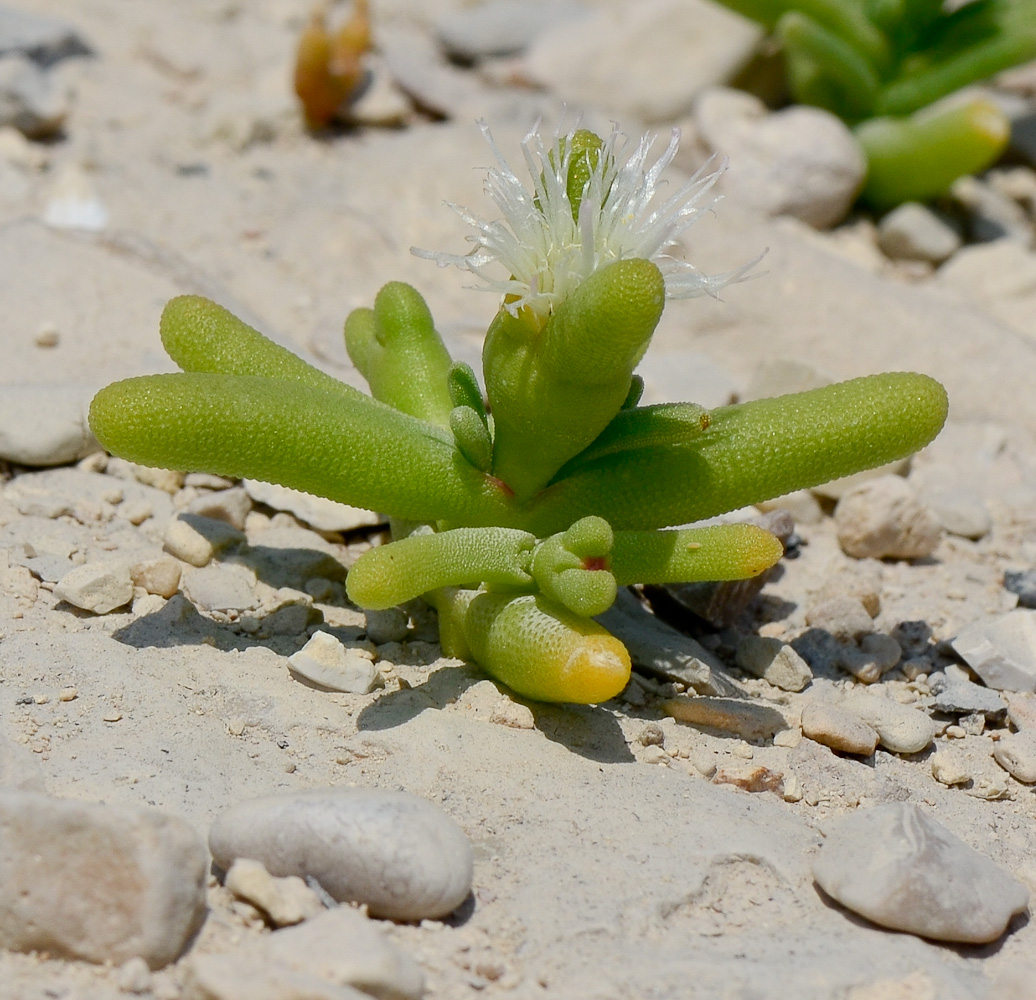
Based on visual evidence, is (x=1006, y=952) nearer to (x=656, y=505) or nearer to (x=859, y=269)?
(x=656, y=505)

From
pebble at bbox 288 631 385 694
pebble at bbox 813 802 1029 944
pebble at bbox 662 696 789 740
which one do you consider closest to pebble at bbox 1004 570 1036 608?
pebble at bbox 662 696 789 740

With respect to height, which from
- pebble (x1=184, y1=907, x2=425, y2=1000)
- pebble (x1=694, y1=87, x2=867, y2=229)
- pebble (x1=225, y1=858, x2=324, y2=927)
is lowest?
pebble (x1=225, y1=858, x2=324, y2=927)

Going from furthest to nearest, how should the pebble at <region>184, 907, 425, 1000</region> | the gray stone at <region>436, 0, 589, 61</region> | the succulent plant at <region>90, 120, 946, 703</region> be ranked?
the gray stone at <region>436, 0, 589, 61</region> → the succulent plant at <region>90, 120, 946, 703</region> → the pebble at <region>184, 907, 425, 1000</region>

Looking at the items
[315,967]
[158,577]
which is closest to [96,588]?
[158,577]

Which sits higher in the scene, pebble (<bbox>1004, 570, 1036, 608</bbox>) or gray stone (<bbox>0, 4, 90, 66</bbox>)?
gray stone (<bbox>0, 4, 90, 66</bbox>)

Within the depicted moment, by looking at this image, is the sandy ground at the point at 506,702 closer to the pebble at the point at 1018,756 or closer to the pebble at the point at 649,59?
the pebble at the point at 1018,756

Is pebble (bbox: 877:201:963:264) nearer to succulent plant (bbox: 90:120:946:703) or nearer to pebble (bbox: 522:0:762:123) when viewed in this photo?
pebble (bbox: 522:0:762:123)

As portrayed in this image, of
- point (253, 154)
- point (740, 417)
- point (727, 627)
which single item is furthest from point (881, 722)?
point (253, 154)

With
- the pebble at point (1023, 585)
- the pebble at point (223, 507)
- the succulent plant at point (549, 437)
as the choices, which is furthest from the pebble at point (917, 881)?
the pebble at point (223, 507)
